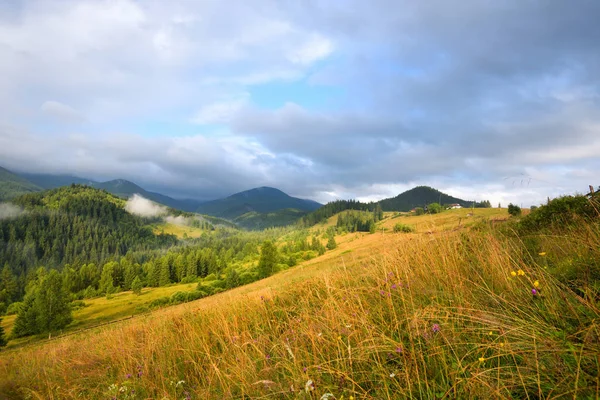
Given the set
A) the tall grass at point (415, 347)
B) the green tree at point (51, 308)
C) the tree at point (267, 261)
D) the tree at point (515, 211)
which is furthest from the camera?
the tree at point (267, 261)

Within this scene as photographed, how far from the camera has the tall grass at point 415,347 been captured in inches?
80.0

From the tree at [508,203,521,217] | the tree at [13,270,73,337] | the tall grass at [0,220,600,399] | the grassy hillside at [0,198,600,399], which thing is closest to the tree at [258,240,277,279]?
the tree at [13,270,73,337]

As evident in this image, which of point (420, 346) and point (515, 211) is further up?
point (515, 211)

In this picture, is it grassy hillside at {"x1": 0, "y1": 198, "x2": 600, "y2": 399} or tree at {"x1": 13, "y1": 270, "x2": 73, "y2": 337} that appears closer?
grassy hillside at {"x1": 0, "y1": 198, "x2": 600, "y2": 399}

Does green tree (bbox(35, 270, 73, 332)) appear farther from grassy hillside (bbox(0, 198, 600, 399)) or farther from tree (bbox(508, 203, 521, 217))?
tree (bbox(508, 203, 521, 217))

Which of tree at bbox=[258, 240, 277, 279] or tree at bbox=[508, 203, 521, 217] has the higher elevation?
tree at bbox=[508, 203, 521, 217]

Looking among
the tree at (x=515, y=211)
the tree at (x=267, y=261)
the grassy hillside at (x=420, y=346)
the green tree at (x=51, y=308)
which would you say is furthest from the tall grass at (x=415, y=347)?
the green tree at (x=51, y=308)

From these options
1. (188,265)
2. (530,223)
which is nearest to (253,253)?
(188,265)

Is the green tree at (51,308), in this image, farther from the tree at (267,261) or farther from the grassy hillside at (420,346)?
the grassy hillside at (420,346)

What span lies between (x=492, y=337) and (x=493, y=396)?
83 cm

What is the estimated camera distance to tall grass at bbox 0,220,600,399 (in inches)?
80.0

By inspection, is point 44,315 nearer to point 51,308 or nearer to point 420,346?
point 51,308

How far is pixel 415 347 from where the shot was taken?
2797mm

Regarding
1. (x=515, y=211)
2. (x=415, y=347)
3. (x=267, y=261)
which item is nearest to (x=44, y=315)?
(x=267, y=261)
